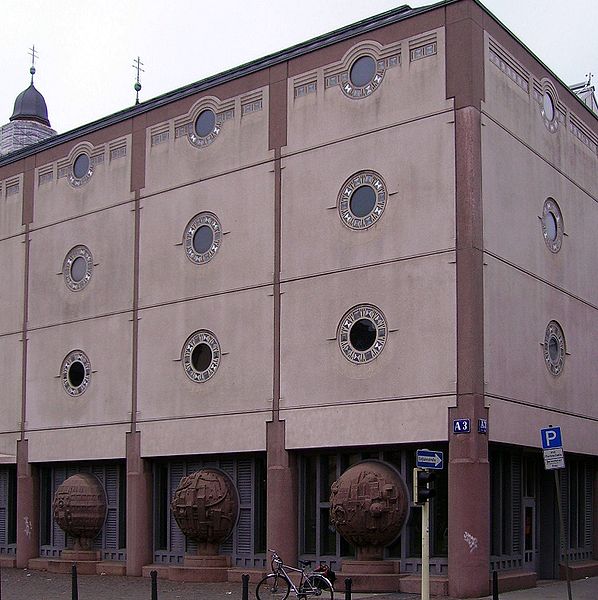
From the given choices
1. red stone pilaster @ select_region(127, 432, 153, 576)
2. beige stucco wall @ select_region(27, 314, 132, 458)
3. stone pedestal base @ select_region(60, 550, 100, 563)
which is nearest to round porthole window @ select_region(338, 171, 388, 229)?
beige stucco wall @ select_region(27, 314, 132, 458)

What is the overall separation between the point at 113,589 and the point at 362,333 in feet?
28.7

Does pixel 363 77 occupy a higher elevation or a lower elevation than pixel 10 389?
higher

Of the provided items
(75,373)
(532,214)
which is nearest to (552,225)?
(532,214)

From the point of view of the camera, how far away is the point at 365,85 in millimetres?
27578

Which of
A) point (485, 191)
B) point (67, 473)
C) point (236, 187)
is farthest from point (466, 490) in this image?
point (67, 473)

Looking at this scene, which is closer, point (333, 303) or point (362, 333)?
point (362, 333)

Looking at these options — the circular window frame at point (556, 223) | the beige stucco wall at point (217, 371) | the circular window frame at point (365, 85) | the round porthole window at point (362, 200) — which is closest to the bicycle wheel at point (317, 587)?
the beige stucco wall at point (217, 371)

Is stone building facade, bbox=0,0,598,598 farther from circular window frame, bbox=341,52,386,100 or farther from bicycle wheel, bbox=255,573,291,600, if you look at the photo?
bicycle wheel, bbox=255,573,291,600

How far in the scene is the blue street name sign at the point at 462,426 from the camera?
24141 mm

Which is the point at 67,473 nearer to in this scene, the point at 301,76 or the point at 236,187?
the point at 236,187

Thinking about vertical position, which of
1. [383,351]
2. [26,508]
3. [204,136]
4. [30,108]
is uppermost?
[30,108]

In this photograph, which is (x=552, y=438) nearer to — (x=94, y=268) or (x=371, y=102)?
(x=371, y=102)

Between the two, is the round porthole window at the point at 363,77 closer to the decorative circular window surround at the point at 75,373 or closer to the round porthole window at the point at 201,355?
the round porthole window at the point at 201,355

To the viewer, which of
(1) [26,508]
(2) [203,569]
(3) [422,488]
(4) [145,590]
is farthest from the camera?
(1) [26,508]
